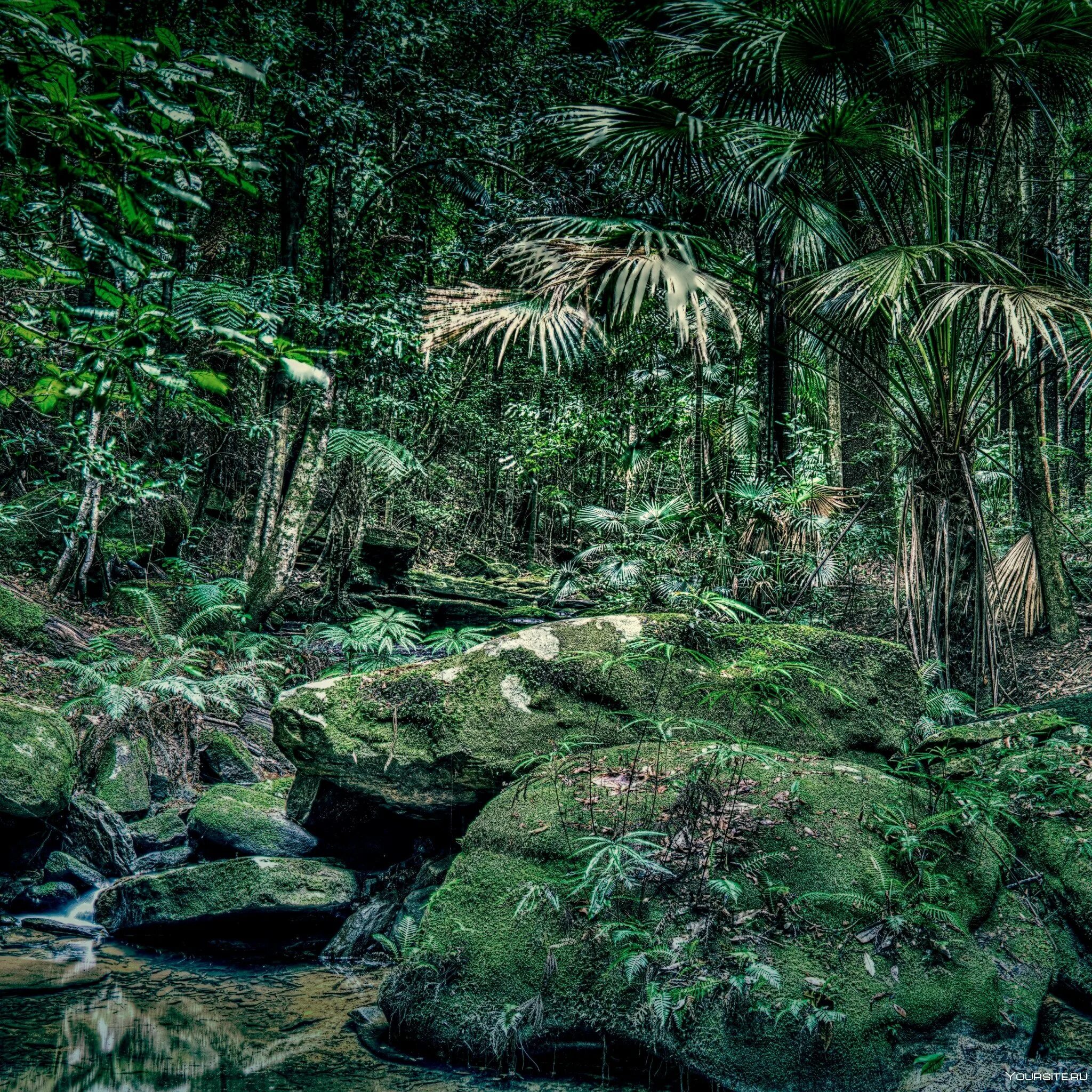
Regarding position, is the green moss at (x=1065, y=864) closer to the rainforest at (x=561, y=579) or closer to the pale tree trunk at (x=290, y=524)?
the rainforest at (x=561, y=579)

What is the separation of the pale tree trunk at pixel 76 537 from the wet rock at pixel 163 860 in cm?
373

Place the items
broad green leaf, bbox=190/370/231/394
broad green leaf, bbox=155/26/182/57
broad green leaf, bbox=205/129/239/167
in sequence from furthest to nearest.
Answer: broad green leaf, bbox=205/129/239/167, broad green leaf, bbox=190/370/231/394, broad green leaf, bbox=155/26/182/57

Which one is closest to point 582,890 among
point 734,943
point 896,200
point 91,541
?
point 734,943

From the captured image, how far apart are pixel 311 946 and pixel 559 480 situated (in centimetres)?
1276

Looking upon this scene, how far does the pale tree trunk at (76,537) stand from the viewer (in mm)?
8484

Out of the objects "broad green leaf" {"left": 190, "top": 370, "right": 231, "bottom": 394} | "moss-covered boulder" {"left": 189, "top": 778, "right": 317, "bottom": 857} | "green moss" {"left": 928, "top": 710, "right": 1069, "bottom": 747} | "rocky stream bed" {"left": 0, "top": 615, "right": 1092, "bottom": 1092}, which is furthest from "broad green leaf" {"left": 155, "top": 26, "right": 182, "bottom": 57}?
"green moss" {"left": 928, "top": 710, "right": 1069, "bottom": 747}

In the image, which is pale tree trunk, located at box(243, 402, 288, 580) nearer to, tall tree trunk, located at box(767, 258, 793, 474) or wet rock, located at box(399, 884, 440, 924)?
tall tree trunk, located at box(767, 258, 793, 474)

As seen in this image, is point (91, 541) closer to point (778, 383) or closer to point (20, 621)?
point (20, 621)

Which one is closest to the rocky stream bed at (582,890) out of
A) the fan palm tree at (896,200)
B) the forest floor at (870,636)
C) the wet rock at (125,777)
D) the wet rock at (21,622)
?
the wet rock at (125,777)

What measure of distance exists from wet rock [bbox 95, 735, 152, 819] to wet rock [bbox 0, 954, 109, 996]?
2141mm

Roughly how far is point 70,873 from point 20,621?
3717 mm

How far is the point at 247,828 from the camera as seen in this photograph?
209 inches

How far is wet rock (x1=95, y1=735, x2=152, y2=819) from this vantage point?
626 cm

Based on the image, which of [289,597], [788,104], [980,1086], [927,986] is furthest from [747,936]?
[289,597]
